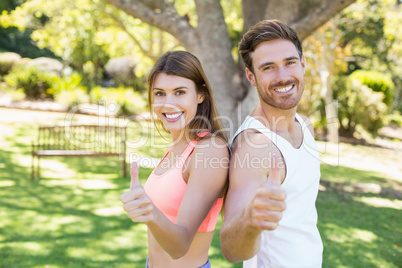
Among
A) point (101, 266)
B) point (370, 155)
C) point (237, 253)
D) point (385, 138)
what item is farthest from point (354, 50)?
point (237, 253)

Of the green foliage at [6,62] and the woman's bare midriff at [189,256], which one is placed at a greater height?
the green foliage at [6,62]

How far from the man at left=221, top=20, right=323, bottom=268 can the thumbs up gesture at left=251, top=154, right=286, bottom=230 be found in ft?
0.28

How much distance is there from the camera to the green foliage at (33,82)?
644 inches

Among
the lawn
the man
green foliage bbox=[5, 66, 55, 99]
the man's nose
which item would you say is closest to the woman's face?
the man

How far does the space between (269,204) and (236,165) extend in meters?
0.49

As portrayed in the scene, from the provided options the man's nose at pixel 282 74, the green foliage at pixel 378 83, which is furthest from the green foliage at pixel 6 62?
the man's nose at pixel 282 74

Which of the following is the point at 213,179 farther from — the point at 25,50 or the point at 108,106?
the point at 25,50

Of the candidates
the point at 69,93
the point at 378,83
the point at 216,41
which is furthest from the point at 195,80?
the point at 378,83

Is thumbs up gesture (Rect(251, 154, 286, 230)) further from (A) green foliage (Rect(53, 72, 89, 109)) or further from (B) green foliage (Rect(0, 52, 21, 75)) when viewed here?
(B) green foliage (Rect(0, 52, 21, 75))

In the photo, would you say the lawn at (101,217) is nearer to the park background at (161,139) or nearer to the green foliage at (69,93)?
the park background at (161,139)

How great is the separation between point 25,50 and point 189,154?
29.0 metres

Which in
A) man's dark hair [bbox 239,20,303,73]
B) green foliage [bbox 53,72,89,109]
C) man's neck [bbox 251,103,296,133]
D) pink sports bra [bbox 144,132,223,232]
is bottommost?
pink sports bra [bbox 144,132,223,232]

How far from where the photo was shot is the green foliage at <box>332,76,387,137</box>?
14.6 metres

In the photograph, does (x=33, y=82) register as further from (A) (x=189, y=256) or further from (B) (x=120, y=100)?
(A) (x=189, y=256)
